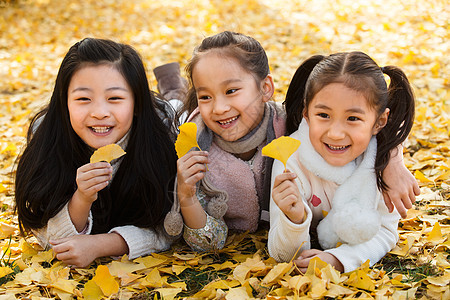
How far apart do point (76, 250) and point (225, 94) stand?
0.92 metres

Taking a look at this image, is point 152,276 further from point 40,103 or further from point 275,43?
point 275,43

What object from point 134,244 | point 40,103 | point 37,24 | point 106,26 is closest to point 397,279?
point 134,244

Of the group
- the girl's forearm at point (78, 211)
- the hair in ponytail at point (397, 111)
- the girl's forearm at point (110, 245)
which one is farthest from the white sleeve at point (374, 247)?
the girl's forearm at point (78, 211)

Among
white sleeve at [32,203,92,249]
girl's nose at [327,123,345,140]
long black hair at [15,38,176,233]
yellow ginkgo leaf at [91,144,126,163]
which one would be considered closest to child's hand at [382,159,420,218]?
girl's nose at [327,123,345,140]

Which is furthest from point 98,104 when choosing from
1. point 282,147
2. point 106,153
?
point 282,147

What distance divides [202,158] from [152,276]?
0.52 m

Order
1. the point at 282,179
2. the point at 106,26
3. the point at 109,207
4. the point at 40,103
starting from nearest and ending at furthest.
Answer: the point at 282,179, the point at 109,207, the point at 40,103, the point at 106,26

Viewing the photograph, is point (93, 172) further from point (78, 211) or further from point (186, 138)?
point (186, 138)

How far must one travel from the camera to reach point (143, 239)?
7.53 ft

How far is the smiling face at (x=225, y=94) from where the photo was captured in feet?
7.00

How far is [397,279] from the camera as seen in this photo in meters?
1.85

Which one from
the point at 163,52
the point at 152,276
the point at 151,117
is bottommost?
the point at 152,276

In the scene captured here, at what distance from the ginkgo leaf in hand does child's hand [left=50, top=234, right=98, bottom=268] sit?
0.92 m

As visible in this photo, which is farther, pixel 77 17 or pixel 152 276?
pixel 77 17
